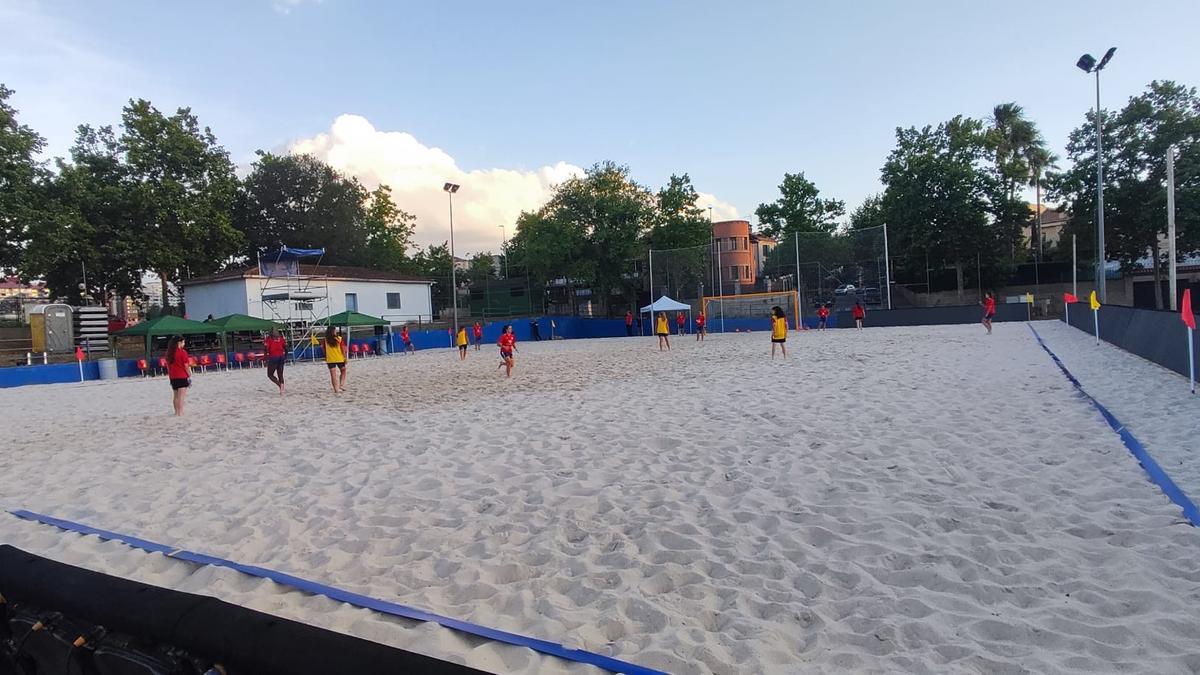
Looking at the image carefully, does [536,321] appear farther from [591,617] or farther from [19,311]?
[591,617]

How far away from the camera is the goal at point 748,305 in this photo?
36094mm

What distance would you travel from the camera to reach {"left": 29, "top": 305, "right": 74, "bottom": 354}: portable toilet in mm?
27438

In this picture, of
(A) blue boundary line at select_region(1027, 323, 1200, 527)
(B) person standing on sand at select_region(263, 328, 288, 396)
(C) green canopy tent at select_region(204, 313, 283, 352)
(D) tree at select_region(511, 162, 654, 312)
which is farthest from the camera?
(D) tree at select_region(511, 162, 654, 312)

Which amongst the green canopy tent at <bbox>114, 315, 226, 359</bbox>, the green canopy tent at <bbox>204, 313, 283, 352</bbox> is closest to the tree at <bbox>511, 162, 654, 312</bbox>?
the green canopy tent at <bbox>204, 313, 283, 352</bbox>

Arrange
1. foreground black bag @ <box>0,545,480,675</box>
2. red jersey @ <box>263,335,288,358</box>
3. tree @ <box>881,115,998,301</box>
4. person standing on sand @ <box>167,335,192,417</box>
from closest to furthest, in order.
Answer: foreground black bag @ <box>0,545,480,675</box> → person standing on sand @ <box>167,335,192,417</box> → red jersey @ <box>263,335,288,358</box> → tree @ <box>881,115,998,301</box>

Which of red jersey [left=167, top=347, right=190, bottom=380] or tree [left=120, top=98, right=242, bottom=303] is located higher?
tree [left=120, top=98, right=242, bottom=303]

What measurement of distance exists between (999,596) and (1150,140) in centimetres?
4642

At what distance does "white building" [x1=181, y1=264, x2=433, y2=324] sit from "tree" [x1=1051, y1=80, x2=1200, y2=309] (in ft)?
138

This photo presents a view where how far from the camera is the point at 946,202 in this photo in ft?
136

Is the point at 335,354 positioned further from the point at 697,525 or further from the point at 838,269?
the point at 838,269

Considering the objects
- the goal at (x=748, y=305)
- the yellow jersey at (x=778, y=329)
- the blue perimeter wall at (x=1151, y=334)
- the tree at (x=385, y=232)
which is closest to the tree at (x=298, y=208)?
the tree at (x=385, y=232)

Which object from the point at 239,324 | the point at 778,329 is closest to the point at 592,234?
the point at 239,324

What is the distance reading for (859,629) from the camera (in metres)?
2.97

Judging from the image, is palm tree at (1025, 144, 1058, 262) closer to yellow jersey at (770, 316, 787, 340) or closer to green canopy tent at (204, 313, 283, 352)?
yellow jersey at (770, 316, 787, 340)
